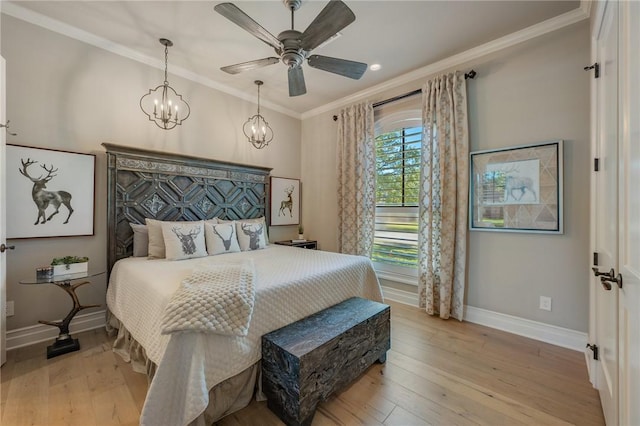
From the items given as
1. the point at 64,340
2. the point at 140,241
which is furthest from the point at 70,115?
the point at 64,340

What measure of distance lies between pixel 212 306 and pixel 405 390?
1421mm

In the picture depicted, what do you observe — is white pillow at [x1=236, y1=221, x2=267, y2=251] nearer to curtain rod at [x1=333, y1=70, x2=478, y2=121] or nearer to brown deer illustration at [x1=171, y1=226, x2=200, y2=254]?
brown deer illustration at [x1=171, y1=226, x2=200, y2=254]

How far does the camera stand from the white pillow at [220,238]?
2.85 meters

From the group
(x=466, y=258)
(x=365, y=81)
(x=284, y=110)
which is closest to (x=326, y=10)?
(x=365, y=81)

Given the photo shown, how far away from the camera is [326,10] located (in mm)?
1575

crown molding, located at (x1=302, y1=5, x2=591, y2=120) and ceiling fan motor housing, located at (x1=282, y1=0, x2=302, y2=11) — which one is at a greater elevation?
crown molding, located at (x1=302, y1=5, x2=591, y2=120)

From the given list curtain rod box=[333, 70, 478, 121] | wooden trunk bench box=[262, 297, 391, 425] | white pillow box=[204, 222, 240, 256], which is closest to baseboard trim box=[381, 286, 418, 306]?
wooden trunk bench box=[262, 297, 391, 425]

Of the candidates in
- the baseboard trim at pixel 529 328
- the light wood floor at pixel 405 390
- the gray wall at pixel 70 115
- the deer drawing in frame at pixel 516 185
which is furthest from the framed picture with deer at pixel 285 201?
the deer drawing in frame at pixel 516 185

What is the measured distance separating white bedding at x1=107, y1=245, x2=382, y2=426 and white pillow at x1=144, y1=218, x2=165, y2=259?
0.38ft

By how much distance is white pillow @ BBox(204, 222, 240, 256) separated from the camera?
285 cm

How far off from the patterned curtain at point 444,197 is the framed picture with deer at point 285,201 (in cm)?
215

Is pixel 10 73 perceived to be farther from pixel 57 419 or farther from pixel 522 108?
pixel 522 108

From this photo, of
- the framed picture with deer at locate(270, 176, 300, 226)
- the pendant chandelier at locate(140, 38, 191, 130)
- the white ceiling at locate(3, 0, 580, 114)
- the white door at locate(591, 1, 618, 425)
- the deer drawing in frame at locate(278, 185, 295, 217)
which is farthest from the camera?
the deer drawing in frame at locate(278, 185, 295, 217)

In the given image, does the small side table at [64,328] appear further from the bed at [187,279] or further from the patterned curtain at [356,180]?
the patterned curtain at [356,180]
